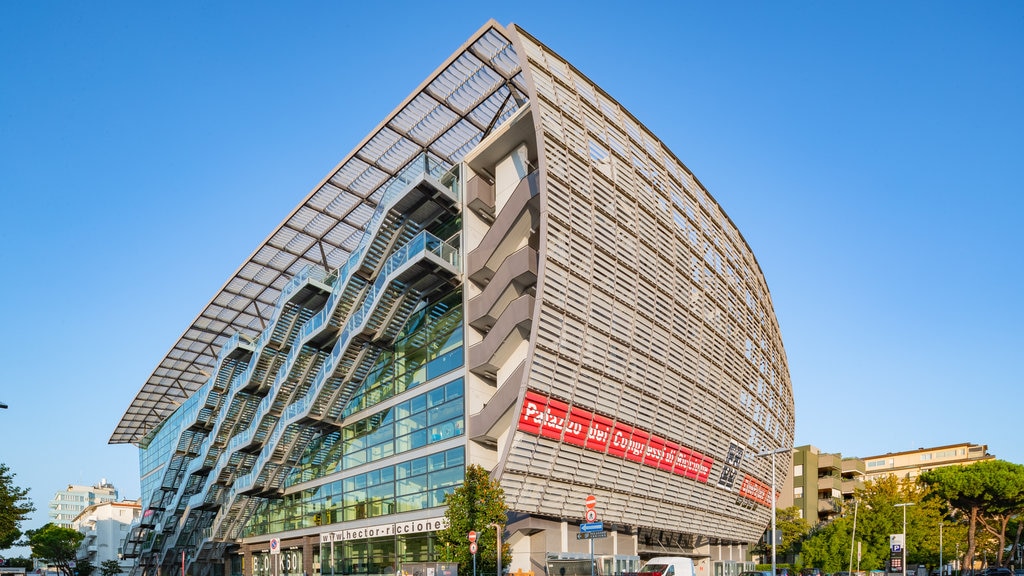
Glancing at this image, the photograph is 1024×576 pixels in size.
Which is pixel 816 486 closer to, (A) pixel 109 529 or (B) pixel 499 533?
(B) pixel 499 533

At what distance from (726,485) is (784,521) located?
106ft

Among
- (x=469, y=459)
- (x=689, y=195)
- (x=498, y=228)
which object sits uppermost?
(x=689, y=195)

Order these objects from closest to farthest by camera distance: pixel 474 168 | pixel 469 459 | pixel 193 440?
1. pixel 469 459
2. pixel 474 168
3. pixel 193 440

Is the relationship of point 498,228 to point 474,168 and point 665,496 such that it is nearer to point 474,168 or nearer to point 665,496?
point 474,168

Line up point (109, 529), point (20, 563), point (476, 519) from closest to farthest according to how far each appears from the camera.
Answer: point (476, 519) → point (20, 563) → point (109, 529)

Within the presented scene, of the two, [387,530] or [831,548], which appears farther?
[831,548]

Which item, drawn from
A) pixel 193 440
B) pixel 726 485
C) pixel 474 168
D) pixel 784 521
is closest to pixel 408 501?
pixel 474 168

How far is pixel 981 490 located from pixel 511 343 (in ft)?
204

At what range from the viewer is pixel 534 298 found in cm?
3741

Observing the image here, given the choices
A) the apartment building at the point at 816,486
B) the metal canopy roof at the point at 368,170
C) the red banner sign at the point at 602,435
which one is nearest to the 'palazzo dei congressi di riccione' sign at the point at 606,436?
the red banner sign at the point at 602,435

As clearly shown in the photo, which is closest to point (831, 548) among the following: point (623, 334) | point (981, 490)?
point (981, 490)

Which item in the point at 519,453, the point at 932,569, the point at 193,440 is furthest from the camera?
the point at 932,569

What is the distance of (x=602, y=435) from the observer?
4009cm

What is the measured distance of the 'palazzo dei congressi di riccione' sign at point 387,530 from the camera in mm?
41062
